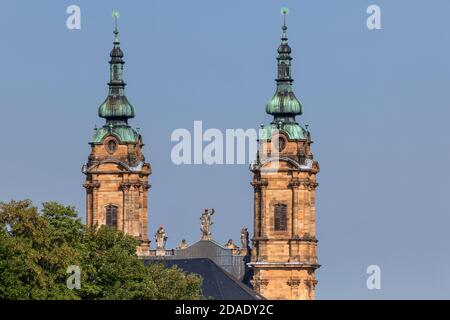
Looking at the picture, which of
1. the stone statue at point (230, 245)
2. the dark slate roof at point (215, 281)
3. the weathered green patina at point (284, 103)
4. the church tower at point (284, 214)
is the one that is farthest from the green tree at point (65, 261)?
the stone statue at point (230, 245)

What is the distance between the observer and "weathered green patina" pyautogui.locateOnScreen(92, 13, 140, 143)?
19125 centimetres

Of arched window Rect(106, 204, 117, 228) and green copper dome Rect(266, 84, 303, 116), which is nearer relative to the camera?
arched window Rect(106, 204, 117, 228)

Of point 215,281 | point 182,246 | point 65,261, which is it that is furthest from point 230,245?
point 65,261

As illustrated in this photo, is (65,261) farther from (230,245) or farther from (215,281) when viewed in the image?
(230,245)

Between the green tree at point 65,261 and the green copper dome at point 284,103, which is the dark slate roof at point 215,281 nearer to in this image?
the green copper dome at point 284,103

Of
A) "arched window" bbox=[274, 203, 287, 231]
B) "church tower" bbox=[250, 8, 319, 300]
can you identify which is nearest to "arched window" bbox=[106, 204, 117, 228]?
"church tower" bbox=[250, 8, 319, 300]

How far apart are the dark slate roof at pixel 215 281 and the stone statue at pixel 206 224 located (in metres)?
7.39

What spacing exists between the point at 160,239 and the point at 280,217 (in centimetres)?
981

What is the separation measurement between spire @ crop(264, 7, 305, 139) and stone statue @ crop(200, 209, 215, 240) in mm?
6615

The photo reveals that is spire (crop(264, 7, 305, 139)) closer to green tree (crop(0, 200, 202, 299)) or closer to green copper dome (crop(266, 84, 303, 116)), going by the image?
green copper dome (crop(266, 84, 303, 116))
